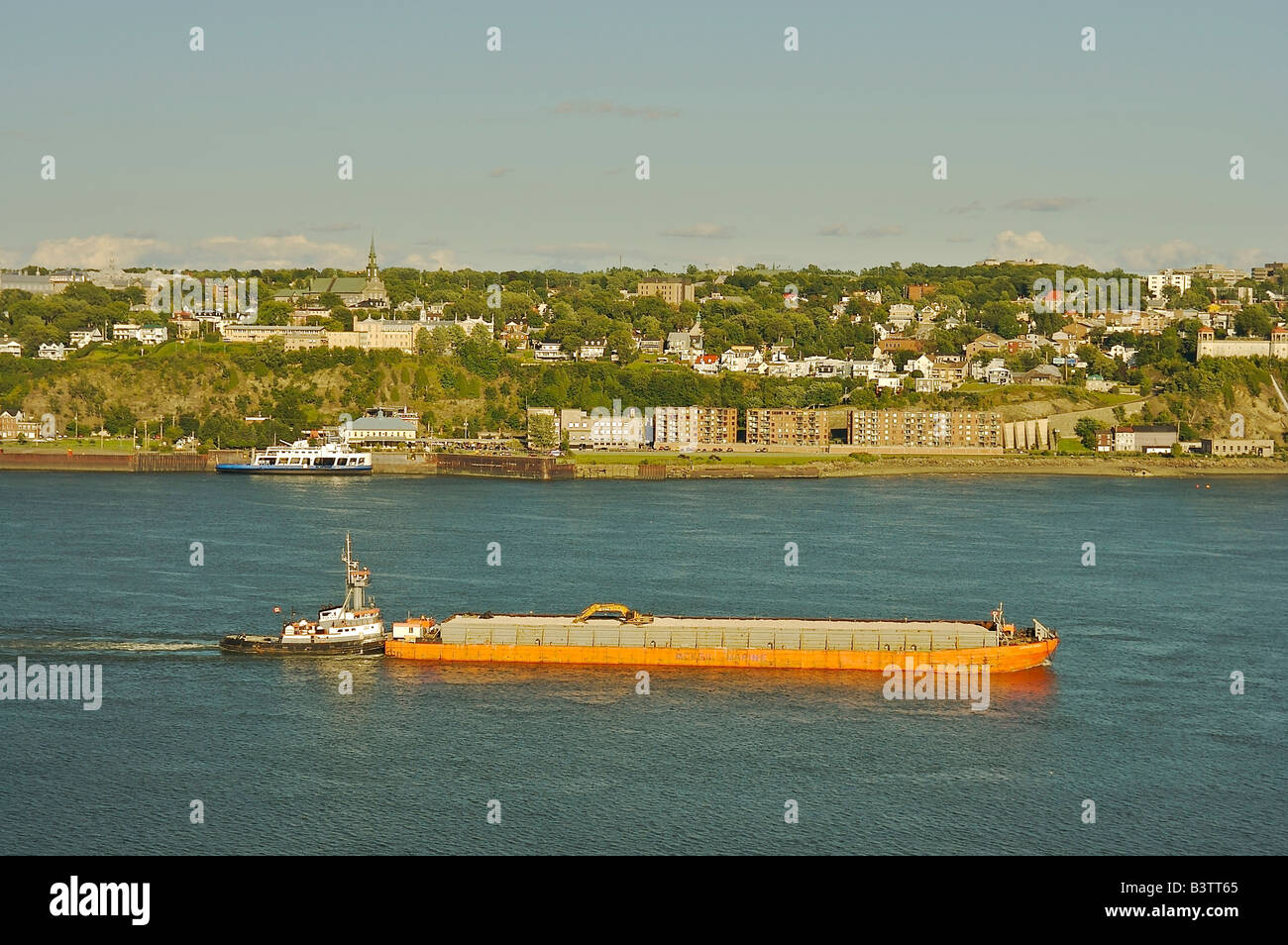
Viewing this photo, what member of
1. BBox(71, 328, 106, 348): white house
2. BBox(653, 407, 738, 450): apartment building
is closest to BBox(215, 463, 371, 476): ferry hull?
BBox(653, 407, 738, 450): apartment building

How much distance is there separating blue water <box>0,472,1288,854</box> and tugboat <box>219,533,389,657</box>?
444mm

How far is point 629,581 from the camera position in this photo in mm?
35750

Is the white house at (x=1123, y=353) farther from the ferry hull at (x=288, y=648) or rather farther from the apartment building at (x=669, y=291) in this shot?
the ferry hull at (x=288, y=648)

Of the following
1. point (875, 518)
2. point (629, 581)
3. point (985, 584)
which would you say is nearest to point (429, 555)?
point (629, 581)

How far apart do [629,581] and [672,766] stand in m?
14.8

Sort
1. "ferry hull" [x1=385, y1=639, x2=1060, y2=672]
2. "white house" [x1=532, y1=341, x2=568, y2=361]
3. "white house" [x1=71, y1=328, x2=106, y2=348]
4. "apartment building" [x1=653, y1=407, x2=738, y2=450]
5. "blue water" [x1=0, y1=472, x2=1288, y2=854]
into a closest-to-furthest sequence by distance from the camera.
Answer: "blue water" [x1=0, y1=472, x2=1288, y2=854] → "ferry hull" [x1=385, y1=639, x2=1060, y2=672] → "apartment building" [x1=653, y1=407, x2=738, y2=450] → "white house" [x1=71, y1=328, x2=106, y2=348] → "white house" [x1=532, y1=341, x2=568, y2=361]

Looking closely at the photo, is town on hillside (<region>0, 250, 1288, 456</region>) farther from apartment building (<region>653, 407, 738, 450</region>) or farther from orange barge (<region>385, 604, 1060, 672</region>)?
orange barge (<region>385, 604, 1060, 672</region>)

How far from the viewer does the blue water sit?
1892cm

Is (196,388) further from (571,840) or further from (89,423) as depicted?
(571,840)

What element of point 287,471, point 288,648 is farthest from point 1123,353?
point 288,648

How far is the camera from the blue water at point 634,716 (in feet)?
62.1

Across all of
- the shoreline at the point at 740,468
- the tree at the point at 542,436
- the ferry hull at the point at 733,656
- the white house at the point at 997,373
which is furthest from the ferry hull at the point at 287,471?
the white house at the point at 997,373

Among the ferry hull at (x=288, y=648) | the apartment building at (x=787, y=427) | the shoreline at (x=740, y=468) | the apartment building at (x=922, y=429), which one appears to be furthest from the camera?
the apartment building at (x=787, y=427)
